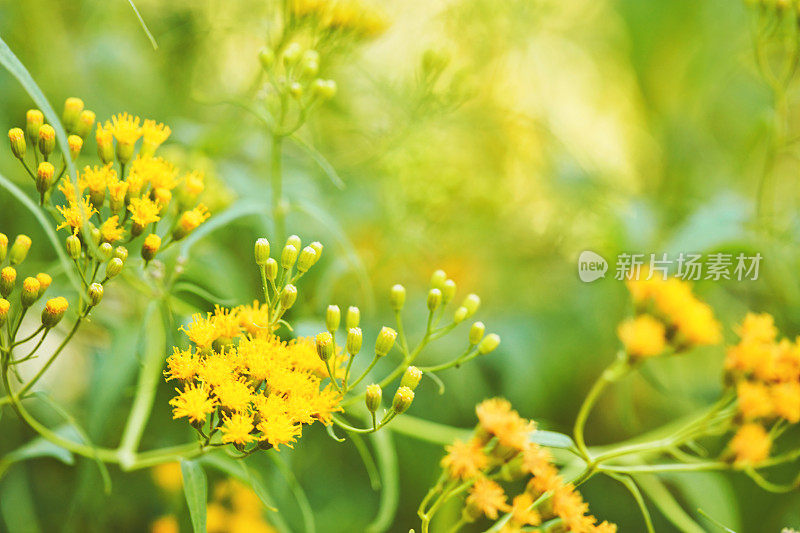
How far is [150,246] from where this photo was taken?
476mm

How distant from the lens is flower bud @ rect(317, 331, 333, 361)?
0.45 m

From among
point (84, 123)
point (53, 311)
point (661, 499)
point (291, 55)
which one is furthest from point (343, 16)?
point (661, 499)

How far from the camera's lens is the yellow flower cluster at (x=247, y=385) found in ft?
1.39

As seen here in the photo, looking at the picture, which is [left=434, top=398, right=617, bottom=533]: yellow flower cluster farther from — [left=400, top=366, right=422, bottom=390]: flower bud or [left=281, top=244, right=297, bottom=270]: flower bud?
[left=281, top=244, right=297, bottom=270]: flower bud

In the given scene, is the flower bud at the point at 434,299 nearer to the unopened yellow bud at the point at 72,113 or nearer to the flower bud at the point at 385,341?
the flower bud at the point at 385,341

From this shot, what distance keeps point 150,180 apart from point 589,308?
2.12ft

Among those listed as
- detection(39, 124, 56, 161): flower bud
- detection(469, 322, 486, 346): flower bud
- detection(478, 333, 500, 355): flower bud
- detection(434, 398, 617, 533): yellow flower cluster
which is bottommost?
detection(434, 398, 617, 533): yellow flower cluster

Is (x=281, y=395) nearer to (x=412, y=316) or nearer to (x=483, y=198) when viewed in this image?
(x=412, y=316)

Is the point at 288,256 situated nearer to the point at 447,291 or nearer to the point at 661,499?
the point at 447,291

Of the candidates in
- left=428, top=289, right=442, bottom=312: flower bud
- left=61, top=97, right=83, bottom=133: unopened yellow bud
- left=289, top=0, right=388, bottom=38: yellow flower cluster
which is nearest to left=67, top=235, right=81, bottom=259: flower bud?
left=61, top=97, right=83, bottom=133: unopened yellow bud

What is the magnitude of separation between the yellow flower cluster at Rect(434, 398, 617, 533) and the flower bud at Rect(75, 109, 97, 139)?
324mm

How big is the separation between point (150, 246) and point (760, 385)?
0.46 m

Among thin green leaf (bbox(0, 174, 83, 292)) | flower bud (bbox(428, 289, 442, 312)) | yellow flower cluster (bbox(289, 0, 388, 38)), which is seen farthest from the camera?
yellow flower cluster (bbox(289, 0, 388, 38))

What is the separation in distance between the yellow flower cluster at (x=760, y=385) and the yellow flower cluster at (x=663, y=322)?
44mm
